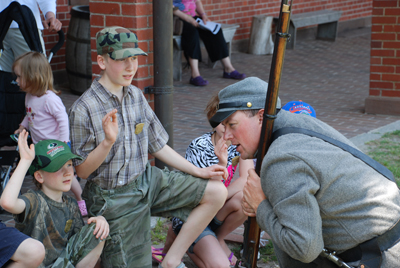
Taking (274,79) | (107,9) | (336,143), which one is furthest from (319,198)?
(107,9)

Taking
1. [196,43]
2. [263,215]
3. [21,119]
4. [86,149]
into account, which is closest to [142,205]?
[86,149]

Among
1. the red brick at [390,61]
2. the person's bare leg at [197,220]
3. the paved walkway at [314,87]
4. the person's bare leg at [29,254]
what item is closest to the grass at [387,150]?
the paved walkway at [314,87]

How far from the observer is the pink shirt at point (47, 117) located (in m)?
3.80

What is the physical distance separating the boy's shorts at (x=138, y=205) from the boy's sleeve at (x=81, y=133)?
209mm

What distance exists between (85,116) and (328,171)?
1.38 meters

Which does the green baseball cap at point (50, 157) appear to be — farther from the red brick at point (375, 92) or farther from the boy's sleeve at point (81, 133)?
the red brick at point (375, 92)

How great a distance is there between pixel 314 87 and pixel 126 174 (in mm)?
6121

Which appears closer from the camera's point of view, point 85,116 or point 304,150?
point 304,150

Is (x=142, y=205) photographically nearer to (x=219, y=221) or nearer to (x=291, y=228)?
(x=219, y=221)

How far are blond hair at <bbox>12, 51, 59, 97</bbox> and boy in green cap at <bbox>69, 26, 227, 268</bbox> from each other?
93 centimetres

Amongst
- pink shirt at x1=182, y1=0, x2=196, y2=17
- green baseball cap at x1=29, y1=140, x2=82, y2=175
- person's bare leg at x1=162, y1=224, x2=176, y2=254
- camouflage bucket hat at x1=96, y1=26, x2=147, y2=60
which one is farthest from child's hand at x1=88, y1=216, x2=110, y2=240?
pink shirt at x1=182, y1=0, x2=196, y2=17

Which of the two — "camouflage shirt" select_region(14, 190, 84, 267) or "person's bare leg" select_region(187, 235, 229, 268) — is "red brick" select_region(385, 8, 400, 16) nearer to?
"person's bare leg" select_region(187, 235, 229, 268)

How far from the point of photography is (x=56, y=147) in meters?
2.88

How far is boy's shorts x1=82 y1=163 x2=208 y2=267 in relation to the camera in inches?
116
